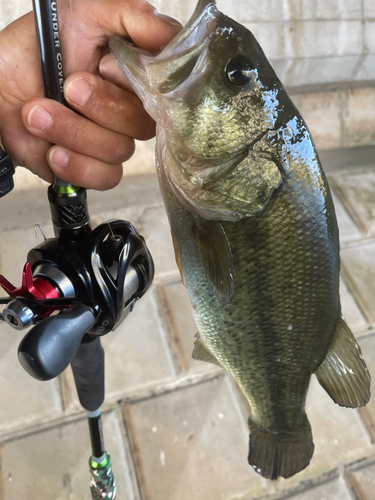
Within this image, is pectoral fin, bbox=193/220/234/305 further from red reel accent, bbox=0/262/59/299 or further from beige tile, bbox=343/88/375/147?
beige tile, bbox=343/88/375/147

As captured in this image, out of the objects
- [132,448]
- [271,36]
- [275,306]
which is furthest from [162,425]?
[271,36]

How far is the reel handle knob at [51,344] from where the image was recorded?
1.40ft

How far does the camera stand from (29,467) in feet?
3.65

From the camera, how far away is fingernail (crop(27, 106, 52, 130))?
0.62 meters

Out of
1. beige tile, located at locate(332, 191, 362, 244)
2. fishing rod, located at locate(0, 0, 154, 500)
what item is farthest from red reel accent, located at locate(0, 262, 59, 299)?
beige tile, located at locate(332, 191, 362, 244)

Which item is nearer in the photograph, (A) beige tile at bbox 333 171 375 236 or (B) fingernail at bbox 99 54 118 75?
(B) fingernail at bbox 99 54 118 75

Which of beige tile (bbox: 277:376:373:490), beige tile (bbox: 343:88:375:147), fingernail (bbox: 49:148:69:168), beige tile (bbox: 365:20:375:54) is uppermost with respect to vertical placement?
fingernail (bbox: 49:148:69:168)

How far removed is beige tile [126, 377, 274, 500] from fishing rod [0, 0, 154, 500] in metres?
0.58

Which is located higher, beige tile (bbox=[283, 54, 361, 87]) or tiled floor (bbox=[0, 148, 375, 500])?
beige tile (bbox=[283, 54, 361, 87])

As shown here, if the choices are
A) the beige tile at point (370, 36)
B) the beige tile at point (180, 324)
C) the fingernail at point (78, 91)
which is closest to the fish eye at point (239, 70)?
the fingernail at point (78, 91)

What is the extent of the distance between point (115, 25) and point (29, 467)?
1115 millimetres

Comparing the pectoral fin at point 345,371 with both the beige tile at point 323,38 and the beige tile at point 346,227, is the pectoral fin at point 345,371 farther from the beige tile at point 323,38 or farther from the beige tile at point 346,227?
the beige tile at point 323,38

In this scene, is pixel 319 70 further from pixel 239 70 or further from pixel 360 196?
pixel 239 70

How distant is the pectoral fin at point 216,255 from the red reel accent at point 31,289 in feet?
0.78
